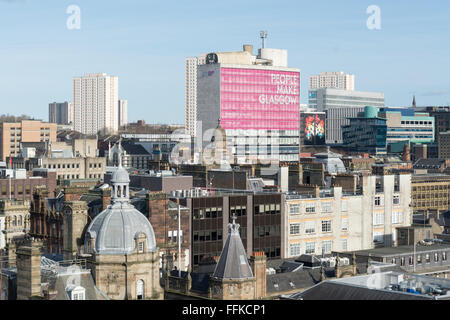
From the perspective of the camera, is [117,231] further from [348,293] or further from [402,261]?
[402,261]

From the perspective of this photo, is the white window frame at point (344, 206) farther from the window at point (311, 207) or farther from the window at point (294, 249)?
the window at point (294, 249)

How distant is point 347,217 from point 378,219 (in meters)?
6.94

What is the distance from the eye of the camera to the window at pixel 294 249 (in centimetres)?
11319

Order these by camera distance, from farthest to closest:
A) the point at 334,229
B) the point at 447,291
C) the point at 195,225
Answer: the point at 334,229
the point at 195,225
the point at 447,291

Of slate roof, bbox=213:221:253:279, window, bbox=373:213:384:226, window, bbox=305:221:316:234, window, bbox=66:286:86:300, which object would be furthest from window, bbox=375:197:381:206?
window, bbox=66:286:86:300

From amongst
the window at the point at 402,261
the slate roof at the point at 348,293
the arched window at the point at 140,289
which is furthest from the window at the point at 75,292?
the window at the point at 402,261

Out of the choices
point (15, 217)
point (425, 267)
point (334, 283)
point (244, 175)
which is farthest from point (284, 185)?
point (334, 283)

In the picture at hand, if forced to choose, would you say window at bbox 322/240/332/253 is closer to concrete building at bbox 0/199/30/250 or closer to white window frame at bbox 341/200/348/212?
white window frame at bbox 341/200/348/212

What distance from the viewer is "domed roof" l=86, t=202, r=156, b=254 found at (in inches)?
2835

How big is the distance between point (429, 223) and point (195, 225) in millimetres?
47259

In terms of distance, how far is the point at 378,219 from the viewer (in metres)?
126

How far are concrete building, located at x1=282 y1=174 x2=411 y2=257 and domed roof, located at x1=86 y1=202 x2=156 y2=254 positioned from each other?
139 ft
